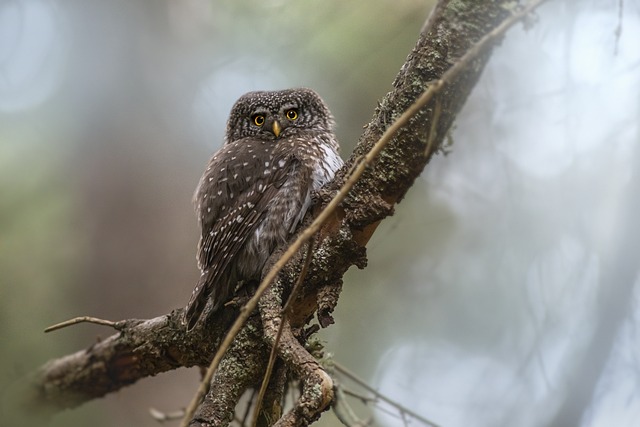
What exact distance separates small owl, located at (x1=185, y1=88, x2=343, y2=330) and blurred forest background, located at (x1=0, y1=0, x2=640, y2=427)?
3.00ft

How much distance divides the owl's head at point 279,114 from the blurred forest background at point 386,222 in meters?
0.72

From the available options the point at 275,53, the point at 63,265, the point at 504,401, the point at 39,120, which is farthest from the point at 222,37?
the point at 504,401

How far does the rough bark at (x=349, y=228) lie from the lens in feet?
7.20

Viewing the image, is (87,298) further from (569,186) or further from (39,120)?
(569,186)

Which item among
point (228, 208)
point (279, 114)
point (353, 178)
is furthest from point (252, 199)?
point (353, 178)

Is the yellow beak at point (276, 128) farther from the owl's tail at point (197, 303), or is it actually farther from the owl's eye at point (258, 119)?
the owl's tail at point (197, 303)

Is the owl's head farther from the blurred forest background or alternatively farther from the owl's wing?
the blurred forest background

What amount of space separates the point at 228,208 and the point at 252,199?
0.48ft

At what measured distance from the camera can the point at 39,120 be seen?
15.6ft

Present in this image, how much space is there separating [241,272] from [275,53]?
2231 millimetres

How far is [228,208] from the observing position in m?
3.37

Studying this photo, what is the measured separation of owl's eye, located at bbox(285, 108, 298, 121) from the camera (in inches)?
159

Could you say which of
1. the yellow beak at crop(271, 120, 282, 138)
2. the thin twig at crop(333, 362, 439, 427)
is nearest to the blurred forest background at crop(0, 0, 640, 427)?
the thin twig at crop(333, 362, 439, 427)

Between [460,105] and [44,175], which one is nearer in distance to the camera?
[460,105]
